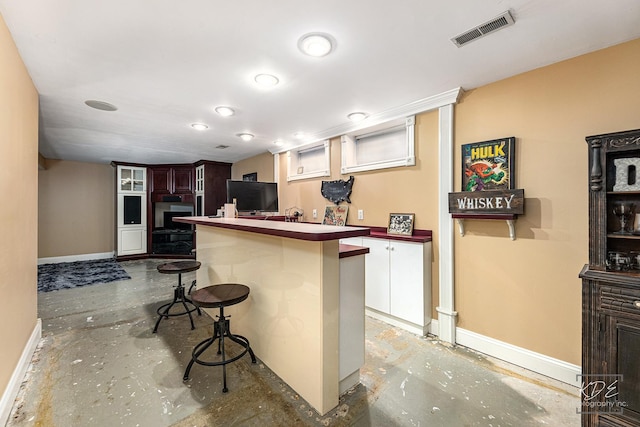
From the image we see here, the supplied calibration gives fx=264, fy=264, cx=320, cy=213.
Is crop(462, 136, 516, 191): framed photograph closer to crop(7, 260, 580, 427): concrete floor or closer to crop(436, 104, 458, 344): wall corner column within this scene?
crop(436, 104, 458, 344): wall corner column

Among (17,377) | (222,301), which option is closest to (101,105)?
(17,377)

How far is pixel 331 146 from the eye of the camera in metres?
3.84

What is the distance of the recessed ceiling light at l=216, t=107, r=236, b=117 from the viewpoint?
297 centimetres

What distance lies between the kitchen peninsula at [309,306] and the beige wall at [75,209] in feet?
21.0

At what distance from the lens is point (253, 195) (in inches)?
167

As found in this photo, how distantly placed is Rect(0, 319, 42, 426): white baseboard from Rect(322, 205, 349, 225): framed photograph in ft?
10.3

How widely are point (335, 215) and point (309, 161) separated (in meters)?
1.18

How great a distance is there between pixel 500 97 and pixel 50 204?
861 cm

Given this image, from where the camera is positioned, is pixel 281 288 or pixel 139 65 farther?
pixel 139 65

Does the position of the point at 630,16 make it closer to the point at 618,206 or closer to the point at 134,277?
the point at 618,206

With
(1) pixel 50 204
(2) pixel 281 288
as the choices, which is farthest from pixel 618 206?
(1) pixel 50 204

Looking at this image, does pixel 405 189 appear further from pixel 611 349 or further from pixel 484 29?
pixel 611 349

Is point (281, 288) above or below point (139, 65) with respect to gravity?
below

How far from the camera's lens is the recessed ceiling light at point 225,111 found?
2.97m
